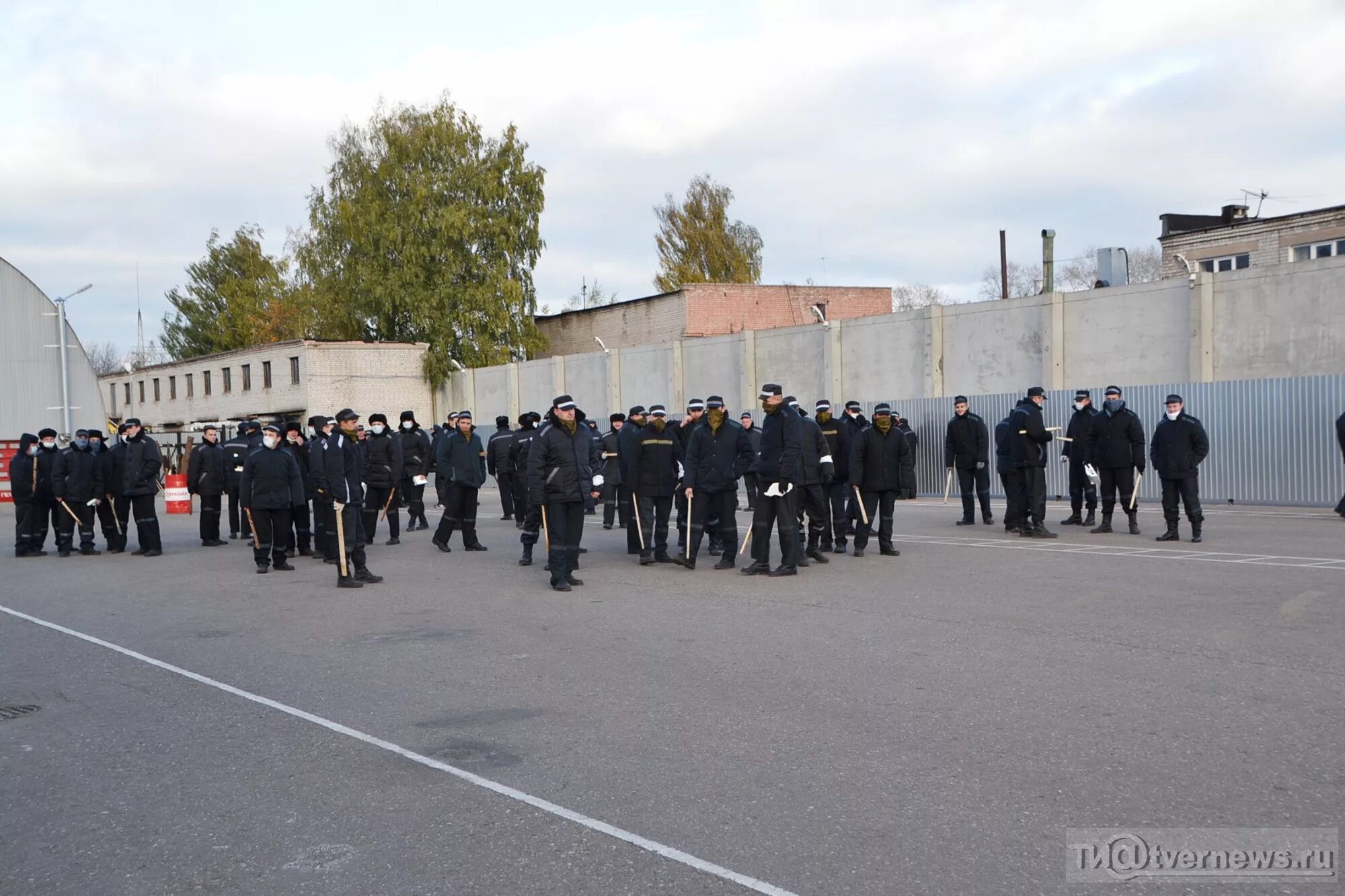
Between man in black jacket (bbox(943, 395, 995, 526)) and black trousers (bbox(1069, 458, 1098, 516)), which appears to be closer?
black trousers (bbox(1069, 458, 1098, 516))

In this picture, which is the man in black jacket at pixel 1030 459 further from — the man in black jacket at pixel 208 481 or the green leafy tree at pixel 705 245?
the green leafy tree at pixel 705 245

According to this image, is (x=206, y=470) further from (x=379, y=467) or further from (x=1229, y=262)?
(x=1229, y=262)

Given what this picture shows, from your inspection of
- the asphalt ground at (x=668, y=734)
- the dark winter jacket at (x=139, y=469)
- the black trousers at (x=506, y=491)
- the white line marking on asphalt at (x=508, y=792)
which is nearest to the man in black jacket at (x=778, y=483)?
the asphalt ground at (x=668, y=734)

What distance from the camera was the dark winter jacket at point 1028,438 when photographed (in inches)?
628

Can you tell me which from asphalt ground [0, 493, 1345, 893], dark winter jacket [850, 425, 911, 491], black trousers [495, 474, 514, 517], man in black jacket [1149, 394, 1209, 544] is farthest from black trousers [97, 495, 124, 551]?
man in black jacket [1149, 394, 1209, 544]

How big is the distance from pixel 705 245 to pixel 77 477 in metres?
55.5

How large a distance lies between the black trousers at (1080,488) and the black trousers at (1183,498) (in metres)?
1.77

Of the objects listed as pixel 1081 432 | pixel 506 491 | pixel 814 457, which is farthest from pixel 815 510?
pixel 506 491

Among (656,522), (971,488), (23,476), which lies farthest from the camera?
(971,488)

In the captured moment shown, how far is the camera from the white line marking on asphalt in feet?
14.3

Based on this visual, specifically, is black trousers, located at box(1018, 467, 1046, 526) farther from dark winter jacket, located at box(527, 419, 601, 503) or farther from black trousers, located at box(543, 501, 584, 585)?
black trousers, located at box(543, 501, 584, 585)

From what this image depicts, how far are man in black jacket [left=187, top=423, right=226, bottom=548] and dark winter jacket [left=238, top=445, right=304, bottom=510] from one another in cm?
422

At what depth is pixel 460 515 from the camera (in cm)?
1694

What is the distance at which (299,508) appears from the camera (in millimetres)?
16594
